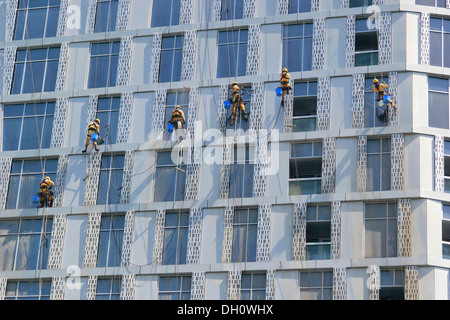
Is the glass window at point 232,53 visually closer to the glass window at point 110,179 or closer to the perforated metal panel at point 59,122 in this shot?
the glass window at point 110,179

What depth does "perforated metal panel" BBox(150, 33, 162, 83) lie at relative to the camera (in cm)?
5978

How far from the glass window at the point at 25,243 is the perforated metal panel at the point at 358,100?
1427 cm

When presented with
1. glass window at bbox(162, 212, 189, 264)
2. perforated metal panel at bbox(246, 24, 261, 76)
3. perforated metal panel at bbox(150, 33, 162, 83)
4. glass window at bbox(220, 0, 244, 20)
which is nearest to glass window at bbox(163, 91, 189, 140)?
perforated metal panel at bbox(150, 33, 162, 83)

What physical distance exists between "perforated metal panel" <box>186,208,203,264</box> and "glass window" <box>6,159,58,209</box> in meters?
7.01

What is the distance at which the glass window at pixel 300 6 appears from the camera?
59.3 m

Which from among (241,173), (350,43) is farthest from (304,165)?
(350,43)

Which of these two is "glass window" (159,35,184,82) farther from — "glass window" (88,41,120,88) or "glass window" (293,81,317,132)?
"glass window" (293,81,317,132)

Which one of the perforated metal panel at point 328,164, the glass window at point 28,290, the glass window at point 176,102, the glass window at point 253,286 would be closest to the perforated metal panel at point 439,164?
the perforated metal panel at point 328,164

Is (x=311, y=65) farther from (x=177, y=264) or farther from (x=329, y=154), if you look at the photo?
(x=177, y=264)

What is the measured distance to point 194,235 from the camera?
56.3 meters

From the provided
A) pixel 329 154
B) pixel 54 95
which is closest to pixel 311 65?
pixel 329 154

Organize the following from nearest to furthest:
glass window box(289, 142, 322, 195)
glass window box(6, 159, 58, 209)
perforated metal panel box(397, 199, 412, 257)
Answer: perforated metal panel box(397, 199, 412, 257) < glass window box(289, 142, 322, 195) < glass window box(6, 159, 58, 209)

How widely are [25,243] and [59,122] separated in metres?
5.83

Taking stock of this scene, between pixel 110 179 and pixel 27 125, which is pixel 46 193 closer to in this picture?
pixel 110 179
